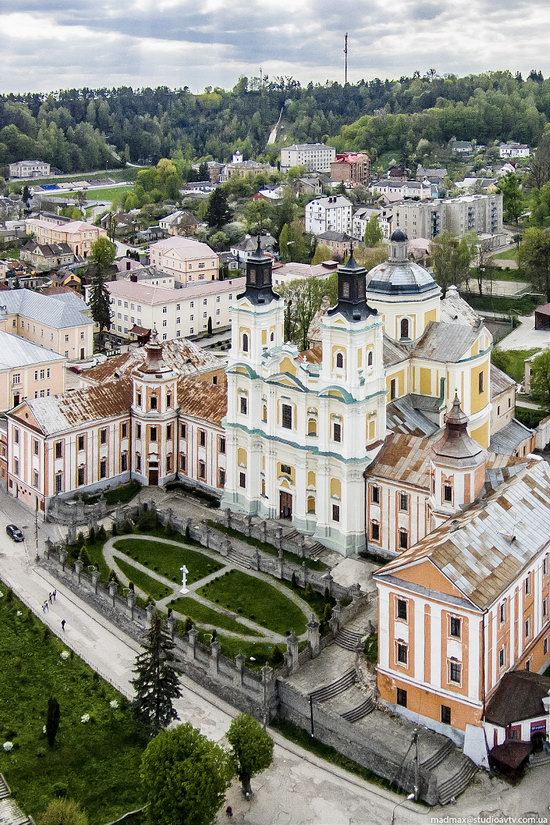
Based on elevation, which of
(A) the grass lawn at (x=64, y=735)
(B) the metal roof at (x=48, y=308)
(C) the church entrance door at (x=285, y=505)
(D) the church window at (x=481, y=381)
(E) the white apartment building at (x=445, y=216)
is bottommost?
(A) the grass lawn at (x=64, y=735)

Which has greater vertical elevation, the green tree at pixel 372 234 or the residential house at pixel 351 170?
the residential house at pixel 351 170

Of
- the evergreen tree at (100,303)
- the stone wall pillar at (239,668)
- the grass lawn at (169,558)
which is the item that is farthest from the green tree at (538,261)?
the stone wall pillar at (239,668)

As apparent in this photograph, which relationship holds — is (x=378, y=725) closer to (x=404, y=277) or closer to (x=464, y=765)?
(x=464, y=765)

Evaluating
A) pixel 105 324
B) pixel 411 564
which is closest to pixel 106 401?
pixel 411 564

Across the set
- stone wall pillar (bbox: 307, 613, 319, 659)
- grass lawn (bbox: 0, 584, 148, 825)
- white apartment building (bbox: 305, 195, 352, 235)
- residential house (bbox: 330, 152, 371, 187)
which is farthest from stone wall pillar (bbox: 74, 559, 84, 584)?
residential house (bbox: 330, 152, 371, 187)

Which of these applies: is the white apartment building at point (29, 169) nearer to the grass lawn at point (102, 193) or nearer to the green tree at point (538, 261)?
the grass lawn at point (102, 193)

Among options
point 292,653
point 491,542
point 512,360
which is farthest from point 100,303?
point 491,542
